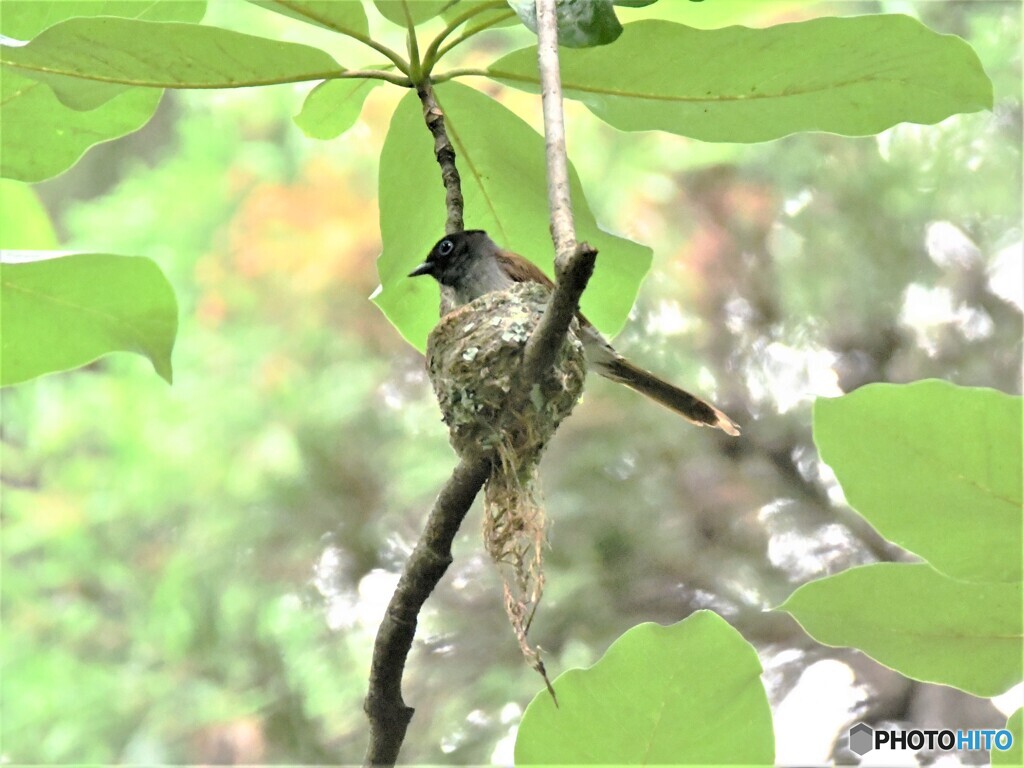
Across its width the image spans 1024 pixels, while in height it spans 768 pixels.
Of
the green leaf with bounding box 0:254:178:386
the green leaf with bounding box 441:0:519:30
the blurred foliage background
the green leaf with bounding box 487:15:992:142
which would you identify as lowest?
the blurred foliage background

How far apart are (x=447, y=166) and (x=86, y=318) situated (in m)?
0.58

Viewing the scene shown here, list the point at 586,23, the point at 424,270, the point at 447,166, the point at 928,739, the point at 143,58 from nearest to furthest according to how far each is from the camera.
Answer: the point at 586,23
the point at 143,58
the point at 447,166
the point at 928,739
the point at 424,270

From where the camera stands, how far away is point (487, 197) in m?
1.98

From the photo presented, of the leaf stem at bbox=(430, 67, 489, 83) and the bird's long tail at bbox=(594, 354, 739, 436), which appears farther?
the bird's long tail at bbox=(594, 354, 739, 436)

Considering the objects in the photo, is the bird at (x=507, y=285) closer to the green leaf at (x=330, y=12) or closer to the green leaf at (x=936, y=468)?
the green leaf at (x=330, y=12)

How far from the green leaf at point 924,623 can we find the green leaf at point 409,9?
3.57 ft

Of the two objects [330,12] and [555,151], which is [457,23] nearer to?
[330,12]

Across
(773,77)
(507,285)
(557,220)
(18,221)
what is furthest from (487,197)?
(557,220)

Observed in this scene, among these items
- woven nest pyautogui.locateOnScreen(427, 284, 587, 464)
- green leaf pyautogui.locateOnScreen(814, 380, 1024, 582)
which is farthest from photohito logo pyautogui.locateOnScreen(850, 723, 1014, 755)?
woven nest pyautogui.locateOnScreen(427, 284, 587, 464)

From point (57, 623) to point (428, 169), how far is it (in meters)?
3.34

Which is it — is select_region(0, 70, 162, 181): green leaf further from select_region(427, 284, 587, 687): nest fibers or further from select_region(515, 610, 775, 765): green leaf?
select_region(515, 610, 775, 765): green leaf

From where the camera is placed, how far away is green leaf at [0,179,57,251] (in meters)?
1.81

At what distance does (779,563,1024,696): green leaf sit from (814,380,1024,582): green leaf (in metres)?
0.09

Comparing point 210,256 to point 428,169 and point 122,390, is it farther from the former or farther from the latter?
point 428,169
